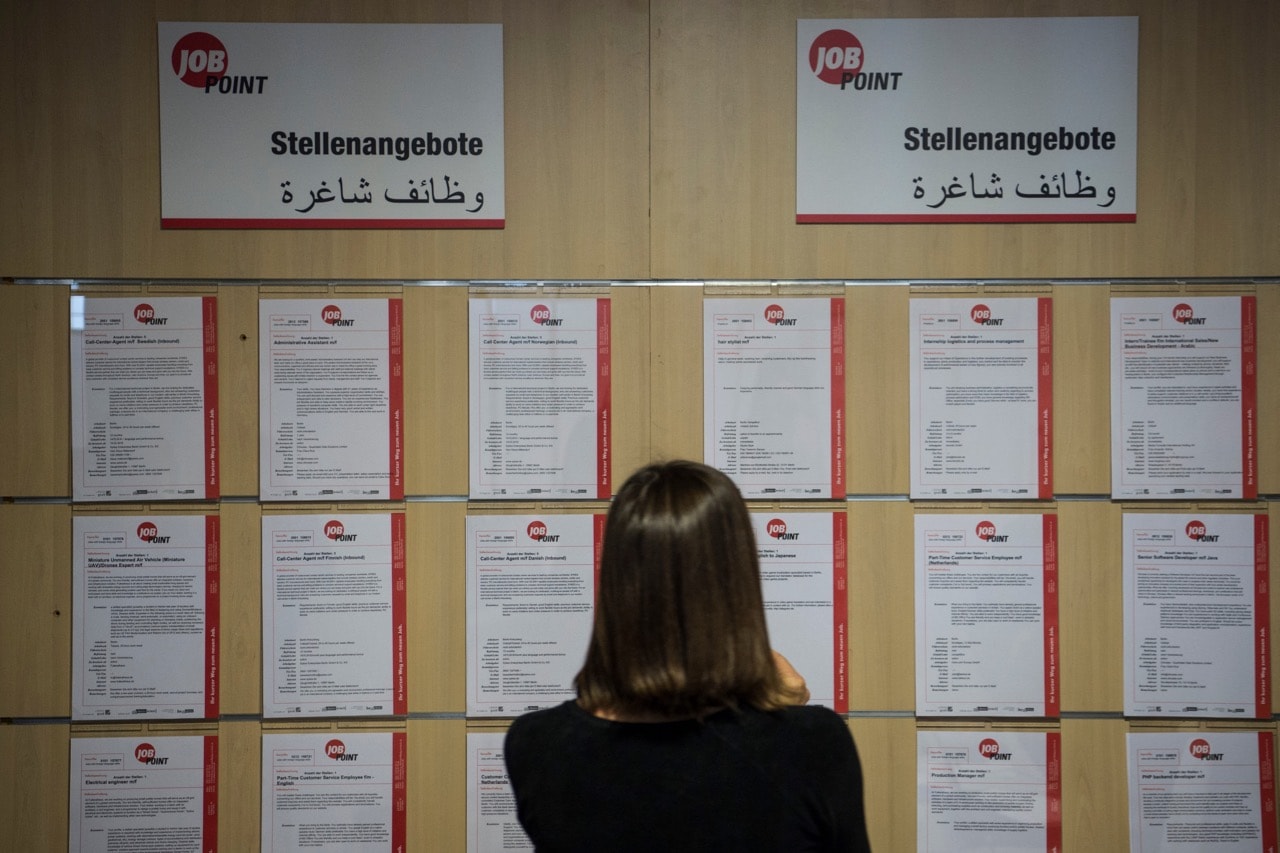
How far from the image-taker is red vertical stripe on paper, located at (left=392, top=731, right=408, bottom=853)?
2.49 meters

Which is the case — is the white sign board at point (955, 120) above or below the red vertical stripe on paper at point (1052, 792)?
above

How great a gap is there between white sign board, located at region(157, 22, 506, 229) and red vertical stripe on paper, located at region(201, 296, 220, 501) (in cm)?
25

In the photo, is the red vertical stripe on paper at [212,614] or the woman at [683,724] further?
the red vertical stripe on paper at [212,614]

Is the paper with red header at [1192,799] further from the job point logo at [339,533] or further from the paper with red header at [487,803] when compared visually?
the job point logo at [339,533]

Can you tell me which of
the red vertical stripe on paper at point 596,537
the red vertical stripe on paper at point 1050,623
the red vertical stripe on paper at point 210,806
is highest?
the red vertical stripe on paper at point 596,537

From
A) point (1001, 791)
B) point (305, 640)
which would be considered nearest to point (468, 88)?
point (305, 640)

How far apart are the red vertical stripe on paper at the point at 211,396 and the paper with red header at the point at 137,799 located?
697 millimetres

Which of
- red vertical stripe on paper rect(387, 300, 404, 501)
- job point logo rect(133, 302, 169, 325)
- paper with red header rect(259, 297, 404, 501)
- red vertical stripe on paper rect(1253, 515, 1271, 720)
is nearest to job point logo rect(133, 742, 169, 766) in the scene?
paper with red header rect(259, 297, 404, 501)

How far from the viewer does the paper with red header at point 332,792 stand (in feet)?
8.18

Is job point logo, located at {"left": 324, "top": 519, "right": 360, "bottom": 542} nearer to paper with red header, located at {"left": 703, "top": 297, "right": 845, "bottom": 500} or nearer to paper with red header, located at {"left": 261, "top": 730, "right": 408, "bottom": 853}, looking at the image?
paper with red header, located at {"left": 261, "top": 730, "right": 408, "bottom": 853}

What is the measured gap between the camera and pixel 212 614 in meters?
2.52

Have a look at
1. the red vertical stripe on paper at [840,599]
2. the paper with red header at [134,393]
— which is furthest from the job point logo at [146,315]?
the red vertical stripe on paper at [840,599]

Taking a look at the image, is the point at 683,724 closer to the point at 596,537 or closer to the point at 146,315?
the point at 596,537

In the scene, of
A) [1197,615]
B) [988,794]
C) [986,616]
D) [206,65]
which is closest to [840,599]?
[986,616]
